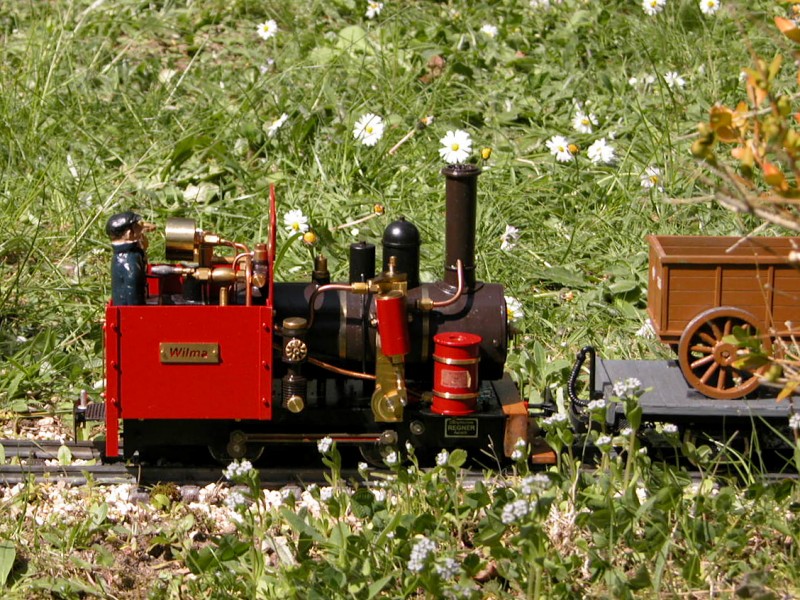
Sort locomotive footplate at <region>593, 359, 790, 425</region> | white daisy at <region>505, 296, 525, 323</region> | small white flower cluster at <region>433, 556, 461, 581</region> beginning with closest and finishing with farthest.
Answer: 1. small white flower cluster at <region>433, 556, 461, 581</region>
2. locomotive footplate at <region>593, 359, 790, 425</region>
3. white daisy at <region>505, 296, 525, 323</region>

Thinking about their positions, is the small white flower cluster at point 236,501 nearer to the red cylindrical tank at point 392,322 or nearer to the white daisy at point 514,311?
the red cylindrical tank at point 392,322

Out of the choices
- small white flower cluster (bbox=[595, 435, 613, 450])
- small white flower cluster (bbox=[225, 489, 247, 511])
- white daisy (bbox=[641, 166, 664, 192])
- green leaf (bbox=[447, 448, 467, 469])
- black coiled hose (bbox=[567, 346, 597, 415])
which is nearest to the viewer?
small white flower cluster (bbox=[225, 489, 247, 511])

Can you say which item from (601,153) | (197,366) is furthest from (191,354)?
(601,153)

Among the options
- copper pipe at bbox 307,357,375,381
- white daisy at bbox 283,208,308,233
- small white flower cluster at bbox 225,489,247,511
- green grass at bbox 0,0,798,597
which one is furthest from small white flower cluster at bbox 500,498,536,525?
white daisy at bbox 283,208,308,233

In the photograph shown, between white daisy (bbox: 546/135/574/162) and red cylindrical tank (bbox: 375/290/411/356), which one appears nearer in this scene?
red cylindrical tank (bbox: 375/290/411/356)

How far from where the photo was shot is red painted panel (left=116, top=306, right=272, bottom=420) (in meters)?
5.50

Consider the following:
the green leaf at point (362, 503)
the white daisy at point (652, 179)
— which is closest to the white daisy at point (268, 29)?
the white daisy at point (652, 179)

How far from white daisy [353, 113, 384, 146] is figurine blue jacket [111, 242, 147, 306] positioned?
3194 mm

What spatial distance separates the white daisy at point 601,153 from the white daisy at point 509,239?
3.21ft

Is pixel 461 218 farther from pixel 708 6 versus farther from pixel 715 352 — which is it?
pixel 708 6

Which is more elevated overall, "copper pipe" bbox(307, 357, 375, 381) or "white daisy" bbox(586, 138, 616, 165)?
"white daisy" bbox(586, 138, 616, 165)

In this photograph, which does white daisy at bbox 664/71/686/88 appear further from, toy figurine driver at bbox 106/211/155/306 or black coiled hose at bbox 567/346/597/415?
toy figurine driver at bbox 106/211/155/306

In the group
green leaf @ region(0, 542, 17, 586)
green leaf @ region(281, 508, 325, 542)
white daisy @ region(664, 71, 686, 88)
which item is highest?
white daisy @ region(664, 71, 686, 88)

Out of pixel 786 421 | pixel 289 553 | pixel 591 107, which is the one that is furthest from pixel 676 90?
pixel 289 553
